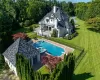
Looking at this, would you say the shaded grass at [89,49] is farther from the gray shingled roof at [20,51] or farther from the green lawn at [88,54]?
the gray shingled roof at [20,51]

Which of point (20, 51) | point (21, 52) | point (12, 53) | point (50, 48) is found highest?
point (20, 51)

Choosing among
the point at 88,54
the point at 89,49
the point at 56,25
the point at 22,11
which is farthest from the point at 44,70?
the point at 22,11

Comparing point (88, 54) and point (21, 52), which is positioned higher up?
point (21, 52)

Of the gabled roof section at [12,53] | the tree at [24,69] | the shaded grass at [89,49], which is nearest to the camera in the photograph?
the tree at [24,69]

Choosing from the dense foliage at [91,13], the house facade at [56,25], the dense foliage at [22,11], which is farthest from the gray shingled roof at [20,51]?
the dense foliage at [91,13]

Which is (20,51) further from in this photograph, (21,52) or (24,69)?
(24,69)

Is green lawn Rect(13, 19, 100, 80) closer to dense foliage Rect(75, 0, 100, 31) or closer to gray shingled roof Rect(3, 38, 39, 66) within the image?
dense foliage Rect(75, 0, 100, 31)

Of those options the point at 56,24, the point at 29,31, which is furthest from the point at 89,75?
the point at 29,31
